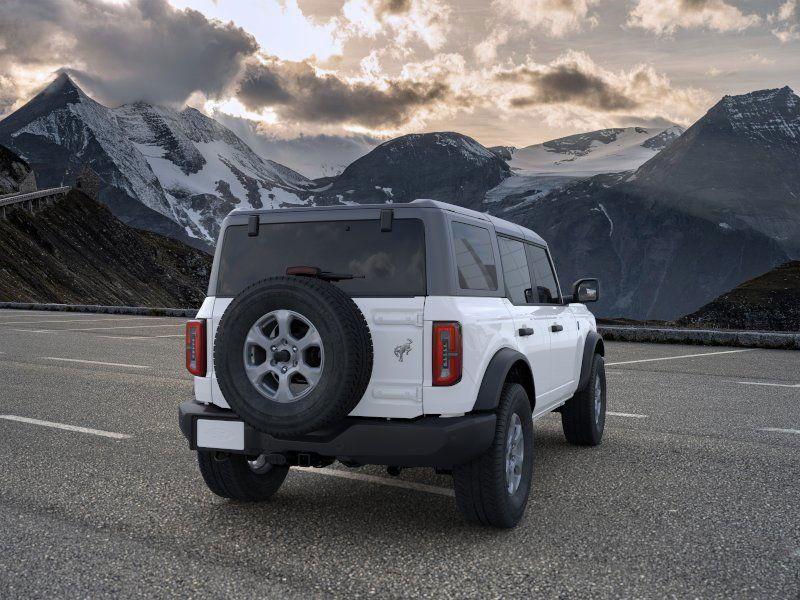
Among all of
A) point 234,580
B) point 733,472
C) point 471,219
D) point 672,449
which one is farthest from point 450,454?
point 672,449

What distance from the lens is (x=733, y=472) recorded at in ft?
19.4

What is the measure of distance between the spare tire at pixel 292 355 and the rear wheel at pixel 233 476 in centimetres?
74

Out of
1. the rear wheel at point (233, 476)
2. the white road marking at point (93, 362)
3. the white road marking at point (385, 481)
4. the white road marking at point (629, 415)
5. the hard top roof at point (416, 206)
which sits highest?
the hard top roof at point (416, 206)

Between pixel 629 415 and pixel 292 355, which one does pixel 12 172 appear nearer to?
pixel 629 415

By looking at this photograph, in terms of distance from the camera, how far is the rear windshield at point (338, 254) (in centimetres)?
435

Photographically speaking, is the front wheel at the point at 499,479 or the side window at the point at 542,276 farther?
the side window at the point at 542,276

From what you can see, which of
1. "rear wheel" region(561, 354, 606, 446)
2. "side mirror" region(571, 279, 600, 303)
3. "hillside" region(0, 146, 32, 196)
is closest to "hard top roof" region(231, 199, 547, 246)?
"side mirror" region(571, 279, 600, 303)

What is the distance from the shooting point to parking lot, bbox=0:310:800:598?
3.69m

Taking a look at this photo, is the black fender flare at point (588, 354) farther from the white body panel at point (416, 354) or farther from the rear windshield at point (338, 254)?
the rear windshield at point (338, 254)

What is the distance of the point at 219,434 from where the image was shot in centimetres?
441

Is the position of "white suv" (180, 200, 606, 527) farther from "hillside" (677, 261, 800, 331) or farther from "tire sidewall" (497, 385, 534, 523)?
"hillside" (677, 261, 800, 331)

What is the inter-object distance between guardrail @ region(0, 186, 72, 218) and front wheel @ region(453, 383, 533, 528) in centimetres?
7725

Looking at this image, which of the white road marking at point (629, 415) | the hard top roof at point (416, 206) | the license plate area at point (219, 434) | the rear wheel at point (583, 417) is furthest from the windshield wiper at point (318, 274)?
the white road marking at point (629, 415)

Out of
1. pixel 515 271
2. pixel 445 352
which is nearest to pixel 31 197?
pixel 515 271
